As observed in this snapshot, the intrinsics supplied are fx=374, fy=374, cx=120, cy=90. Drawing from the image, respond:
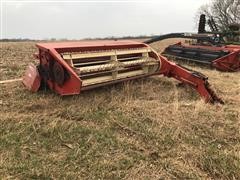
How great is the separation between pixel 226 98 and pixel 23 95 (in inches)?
124

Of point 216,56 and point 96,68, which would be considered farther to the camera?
point 216,56

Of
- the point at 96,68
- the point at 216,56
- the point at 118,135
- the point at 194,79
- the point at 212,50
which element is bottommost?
the point at 118,135

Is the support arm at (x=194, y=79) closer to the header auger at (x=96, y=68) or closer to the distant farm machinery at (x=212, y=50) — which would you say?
the header auger at (x=96, y=68)

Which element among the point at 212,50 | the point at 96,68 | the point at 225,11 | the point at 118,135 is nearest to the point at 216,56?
the point at 212,50

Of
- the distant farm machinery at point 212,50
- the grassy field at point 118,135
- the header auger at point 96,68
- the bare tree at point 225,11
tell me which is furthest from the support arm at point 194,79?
the bare tree at point 225,11

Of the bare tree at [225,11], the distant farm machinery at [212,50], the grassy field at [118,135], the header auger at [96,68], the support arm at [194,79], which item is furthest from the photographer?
the bare tree at [225,11]

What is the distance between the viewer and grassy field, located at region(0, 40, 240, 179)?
3.49 m

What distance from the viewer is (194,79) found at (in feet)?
19.1

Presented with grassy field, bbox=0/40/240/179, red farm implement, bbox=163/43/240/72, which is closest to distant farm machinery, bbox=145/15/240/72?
red farm implement, bbox=163/43/240/72

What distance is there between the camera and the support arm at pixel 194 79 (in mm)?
5613

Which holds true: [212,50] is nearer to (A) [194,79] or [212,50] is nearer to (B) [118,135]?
(A) [194,79]

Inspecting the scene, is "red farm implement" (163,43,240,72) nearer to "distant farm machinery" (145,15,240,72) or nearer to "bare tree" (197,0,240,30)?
"distant farm machinery" (145,15,240,72)

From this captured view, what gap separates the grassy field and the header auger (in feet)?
0.71

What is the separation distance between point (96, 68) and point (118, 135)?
4.40ft
